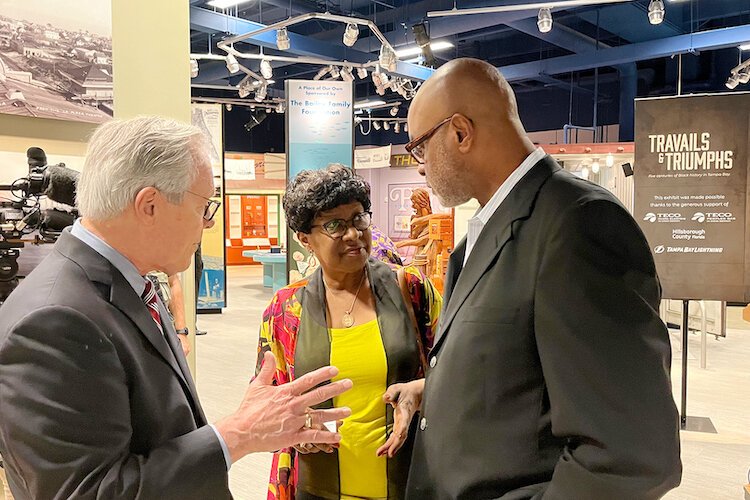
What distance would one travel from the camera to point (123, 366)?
115cm

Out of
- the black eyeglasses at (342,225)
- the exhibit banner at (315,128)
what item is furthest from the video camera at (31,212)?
the exhibit banner at (315,128)

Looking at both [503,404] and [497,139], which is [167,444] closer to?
[503,404]

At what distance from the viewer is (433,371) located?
4.93 feet

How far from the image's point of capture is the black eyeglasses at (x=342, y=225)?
7.05 feet

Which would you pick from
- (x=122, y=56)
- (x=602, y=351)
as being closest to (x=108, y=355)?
(x=602, y=351)

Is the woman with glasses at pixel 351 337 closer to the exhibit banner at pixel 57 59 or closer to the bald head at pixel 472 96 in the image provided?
the bald head at pixel 472 96

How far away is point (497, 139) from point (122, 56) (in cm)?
199

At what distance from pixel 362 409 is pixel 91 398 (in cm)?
107

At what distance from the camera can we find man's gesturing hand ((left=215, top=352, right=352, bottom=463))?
122 cm

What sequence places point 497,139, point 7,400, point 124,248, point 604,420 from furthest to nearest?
point 497,139 < point 124,248 < point 604,420 < point 7,400

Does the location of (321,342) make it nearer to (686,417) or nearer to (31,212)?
(31,212)

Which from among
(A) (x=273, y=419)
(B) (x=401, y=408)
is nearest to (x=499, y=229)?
(A) (x=273, y=419)

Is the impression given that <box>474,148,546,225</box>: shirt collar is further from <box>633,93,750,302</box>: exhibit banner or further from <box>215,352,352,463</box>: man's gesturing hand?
<box>633,93,750,302</box>: exhibit banner

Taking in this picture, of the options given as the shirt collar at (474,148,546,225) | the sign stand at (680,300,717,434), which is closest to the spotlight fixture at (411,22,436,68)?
the sign stand at (680,300,717,434)
